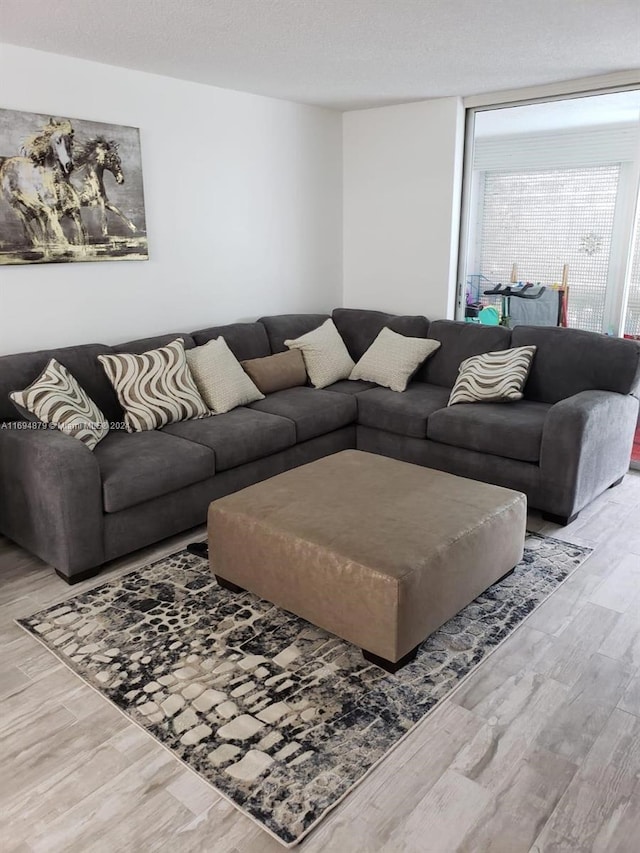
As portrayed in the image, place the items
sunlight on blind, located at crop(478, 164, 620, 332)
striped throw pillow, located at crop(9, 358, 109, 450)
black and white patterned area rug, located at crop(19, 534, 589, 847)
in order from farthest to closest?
sunlight on blind, located at crop(478, 164, 620, 332) < striped throw pillow, located at crop(9, 358, 109, 450) < black and white patterned area rug, located at crop(19, 534, 589, 847)

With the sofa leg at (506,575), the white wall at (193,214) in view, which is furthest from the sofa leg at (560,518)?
the white wall at (193,214)

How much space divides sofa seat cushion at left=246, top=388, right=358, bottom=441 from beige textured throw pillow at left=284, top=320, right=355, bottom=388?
0.62 feet

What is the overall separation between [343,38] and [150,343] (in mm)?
1879

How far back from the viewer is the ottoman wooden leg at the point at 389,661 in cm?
233

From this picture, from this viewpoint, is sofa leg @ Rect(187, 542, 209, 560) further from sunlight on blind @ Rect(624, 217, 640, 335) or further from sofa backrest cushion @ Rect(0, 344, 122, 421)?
sunlight on blind @ Rect(624, 217, 640, 335)

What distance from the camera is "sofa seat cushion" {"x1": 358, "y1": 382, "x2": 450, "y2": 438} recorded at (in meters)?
4.01

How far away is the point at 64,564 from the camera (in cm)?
288

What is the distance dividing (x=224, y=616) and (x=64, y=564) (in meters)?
0.76

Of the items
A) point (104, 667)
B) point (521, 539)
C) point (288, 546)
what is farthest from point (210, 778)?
point (521, 539)

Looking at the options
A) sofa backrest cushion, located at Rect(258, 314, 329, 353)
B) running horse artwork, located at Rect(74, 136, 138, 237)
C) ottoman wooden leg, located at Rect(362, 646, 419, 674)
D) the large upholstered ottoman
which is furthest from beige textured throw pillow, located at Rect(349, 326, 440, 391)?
ottoman wooden leg, located at Rect(362, 646, 419, 674)

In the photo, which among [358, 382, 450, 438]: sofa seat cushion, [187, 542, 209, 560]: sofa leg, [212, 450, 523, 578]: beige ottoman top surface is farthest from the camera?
[358, 382, 450, 438]: sofa seat cushion

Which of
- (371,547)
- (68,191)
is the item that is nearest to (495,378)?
(371,547)

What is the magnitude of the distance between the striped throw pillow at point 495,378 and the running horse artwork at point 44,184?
2.39 metres

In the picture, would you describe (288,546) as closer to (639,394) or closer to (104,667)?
(104,667)
